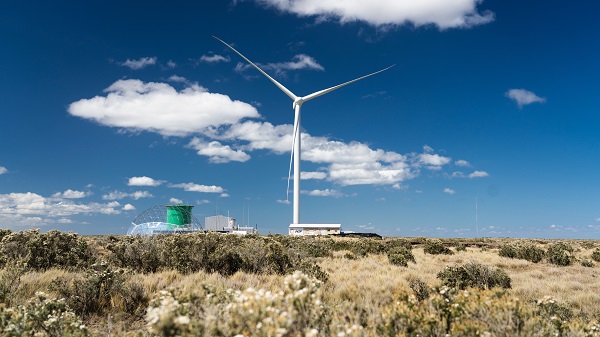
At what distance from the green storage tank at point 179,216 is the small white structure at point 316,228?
2622 cm

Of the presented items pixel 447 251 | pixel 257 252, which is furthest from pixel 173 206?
pixel 257 252

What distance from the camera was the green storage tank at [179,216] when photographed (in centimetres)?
9600

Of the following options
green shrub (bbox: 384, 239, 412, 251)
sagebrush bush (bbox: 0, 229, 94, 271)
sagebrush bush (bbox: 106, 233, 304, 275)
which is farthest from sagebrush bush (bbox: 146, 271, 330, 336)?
green shrub (bbox: 384, 239, 412, 251)

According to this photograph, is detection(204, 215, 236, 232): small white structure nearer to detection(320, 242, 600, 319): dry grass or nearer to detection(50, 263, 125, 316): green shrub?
detection(320, 242, 600, 319): dry grass

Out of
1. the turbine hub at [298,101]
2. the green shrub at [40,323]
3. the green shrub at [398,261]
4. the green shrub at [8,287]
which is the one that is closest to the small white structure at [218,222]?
the turbine hub at [298,101]

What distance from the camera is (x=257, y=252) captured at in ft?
64.2

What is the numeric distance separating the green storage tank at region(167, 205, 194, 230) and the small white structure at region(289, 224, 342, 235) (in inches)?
1032

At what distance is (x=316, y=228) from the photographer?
302ft

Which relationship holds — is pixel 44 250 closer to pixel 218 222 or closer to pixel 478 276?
pixel 478 276

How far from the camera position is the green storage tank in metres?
96.0

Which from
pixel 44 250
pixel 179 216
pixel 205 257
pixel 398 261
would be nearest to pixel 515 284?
pixel 398 261

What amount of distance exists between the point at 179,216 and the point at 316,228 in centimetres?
3275

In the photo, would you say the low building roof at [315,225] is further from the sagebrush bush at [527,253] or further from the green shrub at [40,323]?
the green shrub at [40,323]

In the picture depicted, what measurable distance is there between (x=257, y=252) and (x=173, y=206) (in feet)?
271
